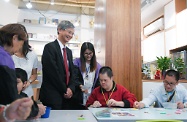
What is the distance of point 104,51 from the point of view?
2867 millimetres

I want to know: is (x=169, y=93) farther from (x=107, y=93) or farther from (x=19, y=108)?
(x=19, y=108)

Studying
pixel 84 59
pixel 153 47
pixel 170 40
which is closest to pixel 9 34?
pixel 84 59

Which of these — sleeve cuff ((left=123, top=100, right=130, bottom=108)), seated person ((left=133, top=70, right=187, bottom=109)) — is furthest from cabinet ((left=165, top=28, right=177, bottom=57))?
sleeve cuff ((left=123, top=100, right=130, bottom=108))

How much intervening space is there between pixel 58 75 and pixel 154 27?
4024mm

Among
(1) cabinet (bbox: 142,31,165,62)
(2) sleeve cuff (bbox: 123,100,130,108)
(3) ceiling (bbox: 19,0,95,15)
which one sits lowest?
(2) sleeve cuff (bbox: 123,100,130,108)

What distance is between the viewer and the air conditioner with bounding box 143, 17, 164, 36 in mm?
4930

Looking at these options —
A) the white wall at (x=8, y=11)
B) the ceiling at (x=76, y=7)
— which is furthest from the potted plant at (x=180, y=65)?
the white wall at (x=8, y=11)

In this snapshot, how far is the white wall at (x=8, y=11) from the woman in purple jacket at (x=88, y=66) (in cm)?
356

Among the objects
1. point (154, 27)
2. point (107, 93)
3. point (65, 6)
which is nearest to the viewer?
point (107, 93)

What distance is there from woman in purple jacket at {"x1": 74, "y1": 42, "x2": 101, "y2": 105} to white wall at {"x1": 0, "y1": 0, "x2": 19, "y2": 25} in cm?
356

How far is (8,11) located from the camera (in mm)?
5258

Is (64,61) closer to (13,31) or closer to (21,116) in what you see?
(13,31)

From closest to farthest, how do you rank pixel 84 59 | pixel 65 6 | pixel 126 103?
1. pixel 126 103
2. pixel 84 59
3. pixel 65 6

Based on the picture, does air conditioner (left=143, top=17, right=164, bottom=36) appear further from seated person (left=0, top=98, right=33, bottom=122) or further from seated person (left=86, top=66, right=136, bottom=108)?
seated person (left=0, top=98, right=33, bottom=122)
